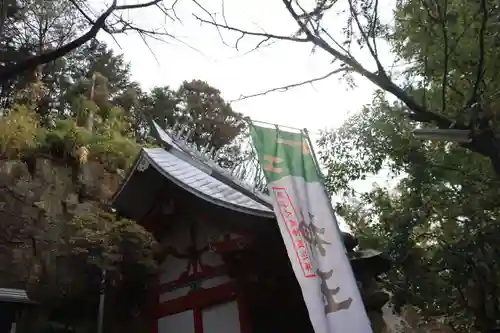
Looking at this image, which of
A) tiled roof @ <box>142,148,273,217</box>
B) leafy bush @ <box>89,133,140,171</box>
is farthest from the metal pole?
leafy bush @ <box>89,133,140,171</box>

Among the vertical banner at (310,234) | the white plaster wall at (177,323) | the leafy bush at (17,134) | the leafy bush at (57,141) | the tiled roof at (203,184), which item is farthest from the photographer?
the leafy bush at (57,141)

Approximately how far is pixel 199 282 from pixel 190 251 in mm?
545

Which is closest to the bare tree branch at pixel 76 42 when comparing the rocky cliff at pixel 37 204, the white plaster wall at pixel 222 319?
the white plaster wall at pixel 222 319

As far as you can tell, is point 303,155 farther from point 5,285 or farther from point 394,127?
point 5,285

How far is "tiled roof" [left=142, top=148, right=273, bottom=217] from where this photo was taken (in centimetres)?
708

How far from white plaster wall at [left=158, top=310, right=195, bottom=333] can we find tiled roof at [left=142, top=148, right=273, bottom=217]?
71.8 inches

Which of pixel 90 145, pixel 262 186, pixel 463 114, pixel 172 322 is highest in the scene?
pixel 90 145

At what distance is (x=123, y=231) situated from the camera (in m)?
8.27

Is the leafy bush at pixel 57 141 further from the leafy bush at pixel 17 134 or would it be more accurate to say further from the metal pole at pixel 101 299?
the metal pole at pixel 101 299

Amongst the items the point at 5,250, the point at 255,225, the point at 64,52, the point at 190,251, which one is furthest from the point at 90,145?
the point at 64,52

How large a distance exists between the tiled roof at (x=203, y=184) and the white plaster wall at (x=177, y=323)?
1.82 meters

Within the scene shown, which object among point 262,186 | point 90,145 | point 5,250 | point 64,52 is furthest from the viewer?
point 90,145

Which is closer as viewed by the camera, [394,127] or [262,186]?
[262,186]

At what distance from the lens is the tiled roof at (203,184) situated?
708 centimetres
